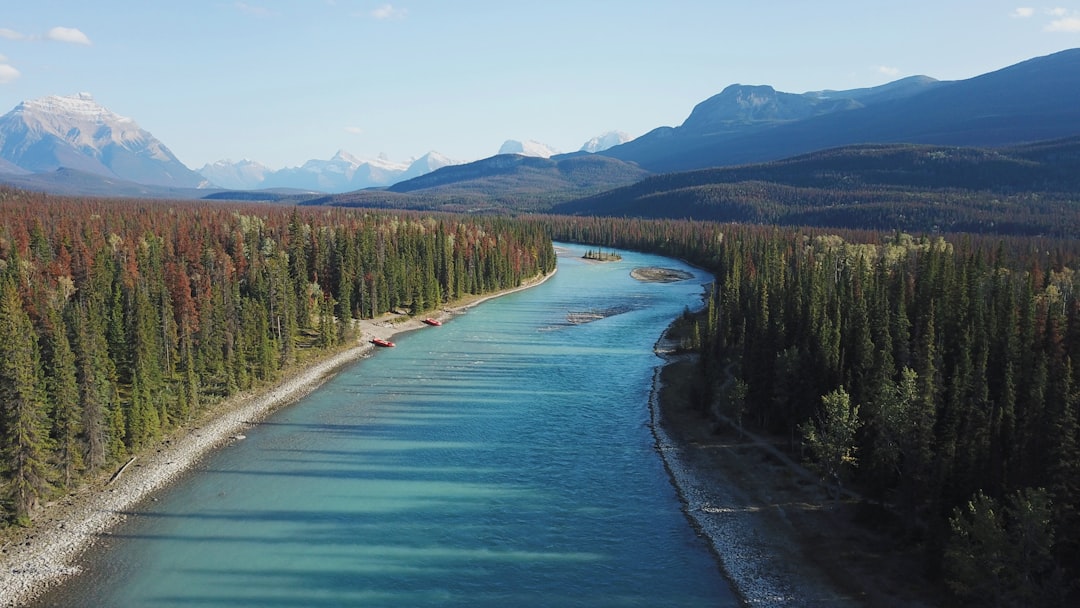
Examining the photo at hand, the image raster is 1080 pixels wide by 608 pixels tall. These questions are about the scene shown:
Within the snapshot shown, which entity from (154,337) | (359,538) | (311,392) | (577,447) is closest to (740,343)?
(577,447)

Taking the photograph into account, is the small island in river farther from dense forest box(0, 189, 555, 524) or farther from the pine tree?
the pine tree

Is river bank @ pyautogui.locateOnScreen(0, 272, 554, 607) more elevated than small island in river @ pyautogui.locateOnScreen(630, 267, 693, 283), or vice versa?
small island in river @ pyautogui.locateOnScreen(630, 267, 693, 283)

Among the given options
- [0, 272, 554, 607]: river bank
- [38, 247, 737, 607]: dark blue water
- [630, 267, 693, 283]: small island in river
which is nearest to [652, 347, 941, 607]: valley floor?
[38, 247, 737, 607]: dark blue water

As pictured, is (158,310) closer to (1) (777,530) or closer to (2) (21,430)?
(2) (21,430)

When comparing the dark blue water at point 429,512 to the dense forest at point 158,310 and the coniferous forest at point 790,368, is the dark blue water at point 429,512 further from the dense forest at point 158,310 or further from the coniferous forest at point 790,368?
the coniferous forest at point 790,368

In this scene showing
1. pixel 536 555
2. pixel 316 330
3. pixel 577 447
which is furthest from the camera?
pixel 316 330

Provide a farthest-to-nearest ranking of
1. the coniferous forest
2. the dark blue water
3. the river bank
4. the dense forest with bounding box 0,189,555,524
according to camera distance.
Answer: the dense forest with bounding box 0,189,555,524 < the river bank < the dark blue water < the coniferous forest

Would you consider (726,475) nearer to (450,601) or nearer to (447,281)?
(450,601)
